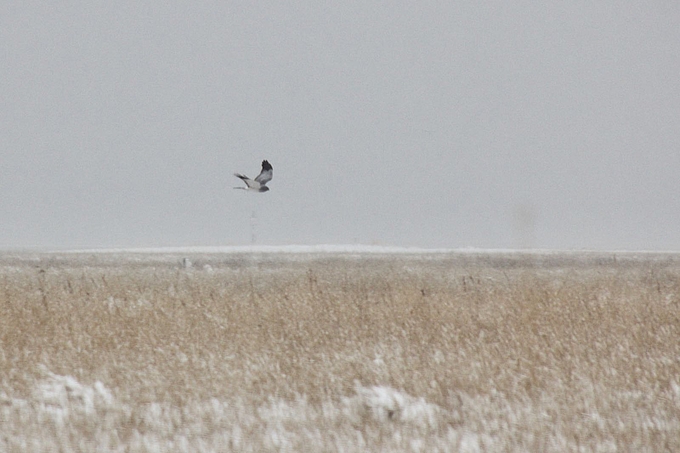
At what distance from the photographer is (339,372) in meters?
7.92

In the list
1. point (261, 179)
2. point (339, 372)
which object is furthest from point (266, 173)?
point (339, 372)

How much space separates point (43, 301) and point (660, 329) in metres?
8.75

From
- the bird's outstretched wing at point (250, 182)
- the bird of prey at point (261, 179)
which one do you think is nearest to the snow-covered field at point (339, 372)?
the bird's outstretched wing at point (250, 182)

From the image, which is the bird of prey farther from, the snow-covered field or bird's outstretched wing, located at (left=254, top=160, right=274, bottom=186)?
the snow-covered field

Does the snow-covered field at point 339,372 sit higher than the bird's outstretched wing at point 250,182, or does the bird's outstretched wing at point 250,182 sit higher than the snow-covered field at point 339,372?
the bird's outstretched wing at point 250,182

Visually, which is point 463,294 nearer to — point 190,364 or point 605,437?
point 190,364

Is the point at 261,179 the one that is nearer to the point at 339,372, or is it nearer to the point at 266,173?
the point at 266,173

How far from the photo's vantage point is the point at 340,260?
27.0 meters

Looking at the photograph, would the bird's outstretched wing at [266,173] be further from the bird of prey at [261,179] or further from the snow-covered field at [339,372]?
the snow-covered field at [339,372]

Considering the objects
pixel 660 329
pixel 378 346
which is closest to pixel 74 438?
pixel 378 346

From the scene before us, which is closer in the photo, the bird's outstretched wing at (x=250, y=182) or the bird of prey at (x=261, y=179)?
the bird's outstretched wing at (x=250, y=182)

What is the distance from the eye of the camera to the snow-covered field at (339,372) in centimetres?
613

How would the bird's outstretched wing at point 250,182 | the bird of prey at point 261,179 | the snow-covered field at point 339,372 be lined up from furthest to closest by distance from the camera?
the bird of prey at point 261,179 → the bird's outstretched wing at point 250,182 → the snow-covered field at point 339,372

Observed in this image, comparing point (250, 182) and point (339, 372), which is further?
point (250, 182)
